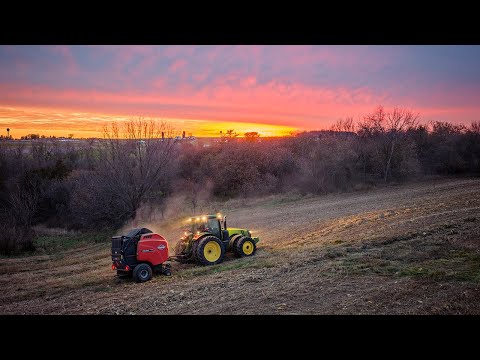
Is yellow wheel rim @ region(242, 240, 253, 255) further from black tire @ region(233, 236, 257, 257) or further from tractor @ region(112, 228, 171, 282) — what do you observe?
tractor @ region(112, 228, 171, 282)

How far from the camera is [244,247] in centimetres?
1219

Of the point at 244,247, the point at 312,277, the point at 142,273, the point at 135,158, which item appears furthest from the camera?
the point at 135,158

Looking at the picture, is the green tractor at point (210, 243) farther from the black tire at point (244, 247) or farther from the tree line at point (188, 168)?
the tree line at point (188, 168)

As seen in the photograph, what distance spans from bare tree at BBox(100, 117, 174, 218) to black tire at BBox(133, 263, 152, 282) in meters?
13.3

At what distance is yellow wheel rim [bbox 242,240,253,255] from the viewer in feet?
39.9

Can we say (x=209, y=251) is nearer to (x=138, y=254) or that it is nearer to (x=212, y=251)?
(x=212, y=251)

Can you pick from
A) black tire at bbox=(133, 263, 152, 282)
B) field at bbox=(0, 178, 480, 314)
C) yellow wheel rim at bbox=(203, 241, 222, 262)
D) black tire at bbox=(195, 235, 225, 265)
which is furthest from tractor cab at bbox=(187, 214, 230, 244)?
black tire at bbox=(133, 263, 152, 282)

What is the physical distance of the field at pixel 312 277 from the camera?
6840mm

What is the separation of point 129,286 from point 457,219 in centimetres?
993

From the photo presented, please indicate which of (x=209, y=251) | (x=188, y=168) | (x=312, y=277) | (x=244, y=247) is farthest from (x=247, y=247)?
(x=188, y=168)

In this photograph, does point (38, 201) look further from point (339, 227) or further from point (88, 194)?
point (339, 227)

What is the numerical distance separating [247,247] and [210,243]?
141 cm

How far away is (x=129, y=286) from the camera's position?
9750 mm
